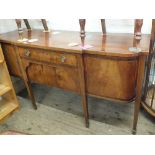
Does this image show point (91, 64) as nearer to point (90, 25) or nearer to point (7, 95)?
point (90, 25)

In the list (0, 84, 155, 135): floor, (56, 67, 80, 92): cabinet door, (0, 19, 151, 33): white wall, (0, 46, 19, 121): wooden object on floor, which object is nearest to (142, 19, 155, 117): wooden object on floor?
(0, 84, 155, 135): floor

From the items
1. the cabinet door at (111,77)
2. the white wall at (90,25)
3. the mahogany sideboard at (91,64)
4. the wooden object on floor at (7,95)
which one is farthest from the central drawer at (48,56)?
the white wall at (90,25)

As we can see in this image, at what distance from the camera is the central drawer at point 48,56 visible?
1246 mm

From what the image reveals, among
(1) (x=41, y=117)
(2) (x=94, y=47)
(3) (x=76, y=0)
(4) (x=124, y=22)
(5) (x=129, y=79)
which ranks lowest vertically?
(1) (x=41, y=117)

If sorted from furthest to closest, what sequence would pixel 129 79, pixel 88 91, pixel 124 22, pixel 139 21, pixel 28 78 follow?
pixel 28 78 < pixel 124 22 < pixel 88 91 < pixel 129 79 < pixel 139 21

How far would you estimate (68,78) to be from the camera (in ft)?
4.47

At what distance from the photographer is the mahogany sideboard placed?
3.68ft

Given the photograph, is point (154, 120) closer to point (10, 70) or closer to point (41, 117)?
point (41, 117)

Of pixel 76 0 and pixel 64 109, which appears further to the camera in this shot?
pixel 64 109

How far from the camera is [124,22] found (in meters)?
1.52

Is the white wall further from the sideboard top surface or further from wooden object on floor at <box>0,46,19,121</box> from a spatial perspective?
wooden object on floor at <box>0,46,19,121</box>

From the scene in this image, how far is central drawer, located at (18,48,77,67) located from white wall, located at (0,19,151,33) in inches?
22.1
